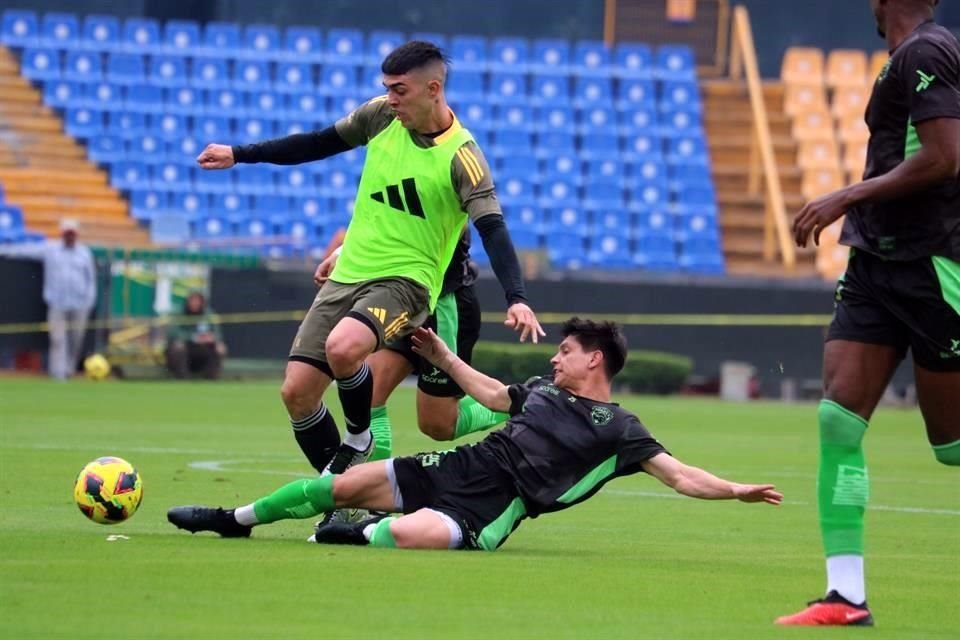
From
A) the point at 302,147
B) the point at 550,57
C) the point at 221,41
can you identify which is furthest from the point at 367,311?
the point at 550,57

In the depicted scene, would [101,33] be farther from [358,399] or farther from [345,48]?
[358,399]

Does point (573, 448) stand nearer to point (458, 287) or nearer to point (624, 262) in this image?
point (458, 287)

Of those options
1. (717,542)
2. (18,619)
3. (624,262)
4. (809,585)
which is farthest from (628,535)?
(624,262)

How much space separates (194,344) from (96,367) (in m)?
1.66

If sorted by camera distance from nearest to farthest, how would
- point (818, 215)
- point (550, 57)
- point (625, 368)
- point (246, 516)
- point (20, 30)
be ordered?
point (818, 215) → point (246, 516) → point (625, 368) → point (20, 30) → point (550, 57)

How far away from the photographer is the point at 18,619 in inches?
206

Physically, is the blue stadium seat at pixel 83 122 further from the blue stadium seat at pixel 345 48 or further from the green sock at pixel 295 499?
the green sock at pixel 295 499

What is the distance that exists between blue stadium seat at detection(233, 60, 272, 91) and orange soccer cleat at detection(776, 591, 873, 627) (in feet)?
92.6

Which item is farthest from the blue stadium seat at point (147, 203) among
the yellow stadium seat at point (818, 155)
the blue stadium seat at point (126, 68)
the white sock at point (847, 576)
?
the white sock at point (847, 576)

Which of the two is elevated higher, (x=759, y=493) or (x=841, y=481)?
(x=841, y=481)

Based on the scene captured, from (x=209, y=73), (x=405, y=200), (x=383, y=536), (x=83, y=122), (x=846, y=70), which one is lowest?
(x=383, y=536)

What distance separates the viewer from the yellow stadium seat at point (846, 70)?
116 feet

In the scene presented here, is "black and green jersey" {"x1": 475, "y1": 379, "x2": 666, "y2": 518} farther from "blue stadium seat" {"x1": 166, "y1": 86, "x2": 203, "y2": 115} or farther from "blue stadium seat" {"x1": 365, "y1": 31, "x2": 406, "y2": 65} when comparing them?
"blue stadium seat" {"x1": 365, "y1": 31, "x2": 406, "y2": 65}

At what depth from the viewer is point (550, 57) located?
1378 inches
